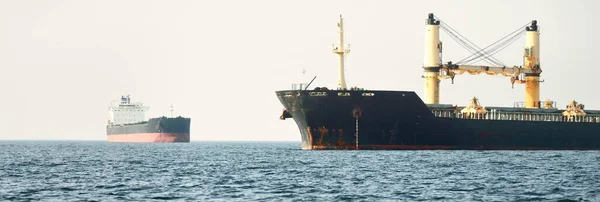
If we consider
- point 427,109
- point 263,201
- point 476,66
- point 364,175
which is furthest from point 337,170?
point 476,66

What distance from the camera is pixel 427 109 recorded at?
7831cm

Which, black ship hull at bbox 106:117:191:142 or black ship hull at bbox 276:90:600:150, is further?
black ship hull at bbox 106:117:191:142

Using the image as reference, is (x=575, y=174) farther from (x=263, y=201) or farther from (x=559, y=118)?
(x=559, y=118)

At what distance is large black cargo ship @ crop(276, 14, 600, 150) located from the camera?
253 feet

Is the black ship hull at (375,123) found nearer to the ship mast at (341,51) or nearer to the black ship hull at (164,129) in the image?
the ship mast at (341,51)

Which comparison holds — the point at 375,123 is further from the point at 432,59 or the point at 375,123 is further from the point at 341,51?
the point at 432,59

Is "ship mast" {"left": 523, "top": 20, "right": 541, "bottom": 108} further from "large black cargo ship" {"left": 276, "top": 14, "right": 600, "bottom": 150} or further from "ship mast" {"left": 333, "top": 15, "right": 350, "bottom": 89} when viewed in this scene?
"ship mast" {"left": 333, "top": 15, "right": 350, "bottom": 89}

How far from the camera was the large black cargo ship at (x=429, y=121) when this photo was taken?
7712cm

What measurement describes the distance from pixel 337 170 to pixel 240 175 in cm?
532

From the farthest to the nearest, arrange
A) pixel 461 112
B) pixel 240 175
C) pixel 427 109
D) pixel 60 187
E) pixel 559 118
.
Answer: pixel 559 118 → pixel 461 112 → pixel 427 109 → pixel 240 175 → pixel 60 187

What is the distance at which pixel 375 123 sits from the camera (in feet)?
255

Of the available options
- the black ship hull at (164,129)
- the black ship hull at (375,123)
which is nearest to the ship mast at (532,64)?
the black ship hull at (375,123)

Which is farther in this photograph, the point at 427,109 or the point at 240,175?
the point at 427,109

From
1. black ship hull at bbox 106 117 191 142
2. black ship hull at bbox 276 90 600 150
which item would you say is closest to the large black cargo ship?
black ship hull at bbox 276 90 600 150
